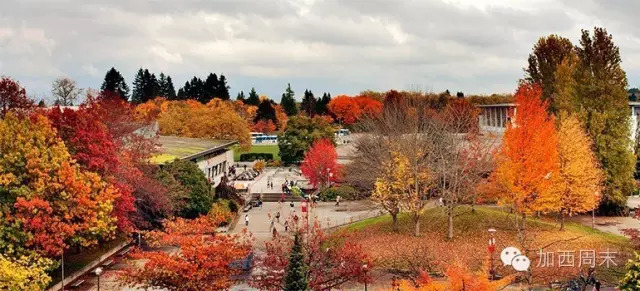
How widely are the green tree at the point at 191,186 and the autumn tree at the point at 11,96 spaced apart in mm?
10217

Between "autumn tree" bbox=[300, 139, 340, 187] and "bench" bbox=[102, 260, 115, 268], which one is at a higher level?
"autumn tree" bbox=[300, 139, 340, 187]

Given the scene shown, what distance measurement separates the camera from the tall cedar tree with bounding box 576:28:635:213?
49.9 m

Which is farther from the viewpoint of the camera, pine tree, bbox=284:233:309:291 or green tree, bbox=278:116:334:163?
green tree, bbox=278:116:334:163

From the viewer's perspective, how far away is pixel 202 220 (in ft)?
90.1

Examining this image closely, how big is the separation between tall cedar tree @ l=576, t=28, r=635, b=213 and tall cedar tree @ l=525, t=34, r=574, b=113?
13.6 m

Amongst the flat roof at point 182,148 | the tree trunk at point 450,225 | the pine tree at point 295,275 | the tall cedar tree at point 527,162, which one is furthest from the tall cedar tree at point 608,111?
the pine tree at point 295,275

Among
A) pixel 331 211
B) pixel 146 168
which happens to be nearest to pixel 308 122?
pixel 331 211

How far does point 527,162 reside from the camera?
36062 millimetres

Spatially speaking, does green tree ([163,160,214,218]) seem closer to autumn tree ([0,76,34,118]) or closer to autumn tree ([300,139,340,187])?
autumn tree ([0,76,34,118])

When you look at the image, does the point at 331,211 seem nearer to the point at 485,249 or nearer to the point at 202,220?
the point at 485,249

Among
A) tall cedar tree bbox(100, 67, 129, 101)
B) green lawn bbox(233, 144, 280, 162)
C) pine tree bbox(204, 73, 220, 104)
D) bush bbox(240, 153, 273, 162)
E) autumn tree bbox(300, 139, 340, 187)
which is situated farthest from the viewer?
pine tree bbox(204, 73, 220, 104)

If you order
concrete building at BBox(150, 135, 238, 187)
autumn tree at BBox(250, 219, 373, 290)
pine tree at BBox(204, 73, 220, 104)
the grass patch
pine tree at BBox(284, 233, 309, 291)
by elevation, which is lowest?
the grass patch

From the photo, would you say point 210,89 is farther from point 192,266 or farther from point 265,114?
point 192,266

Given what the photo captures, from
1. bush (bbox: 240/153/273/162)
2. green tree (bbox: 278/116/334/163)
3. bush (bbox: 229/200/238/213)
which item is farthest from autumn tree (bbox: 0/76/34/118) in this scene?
bush (bbox: 240/153/273/162)
